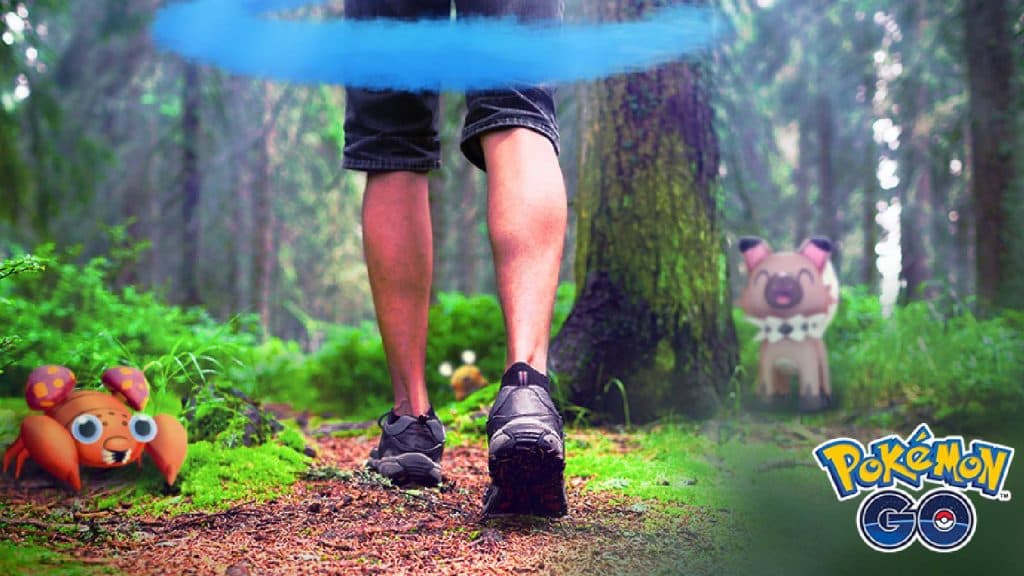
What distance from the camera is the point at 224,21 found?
83.8 inches

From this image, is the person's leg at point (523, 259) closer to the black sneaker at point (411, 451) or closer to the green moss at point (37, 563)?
the black sneaker at point (411, 451)

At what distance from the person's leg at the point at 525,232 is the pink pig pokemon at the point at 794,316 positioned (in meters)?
2.32

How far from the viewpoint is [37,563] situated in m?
1.16

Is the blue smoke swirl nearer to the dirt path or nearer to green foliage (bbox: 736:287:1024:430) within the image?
the dirt path

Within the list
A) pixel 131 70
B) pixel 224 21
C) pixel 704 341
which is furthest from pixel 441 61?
pixel 131 70

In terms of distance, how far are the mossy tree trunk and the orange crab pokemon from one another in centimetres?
139

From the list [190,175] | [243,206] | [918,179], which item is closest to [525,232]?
[190,175]

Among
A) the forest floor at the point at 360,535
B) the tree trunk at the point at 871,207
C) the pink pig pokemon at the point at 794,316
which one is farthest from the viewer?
the tree trunk at the point at 871,207

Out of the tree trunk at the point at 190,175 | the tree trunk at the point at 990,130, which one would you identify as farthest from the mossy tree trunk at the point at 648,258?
the tree trunk at the point at 190,175

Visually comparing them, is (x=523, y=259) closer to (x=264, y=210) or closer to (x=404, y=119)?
(x=404, y=119)

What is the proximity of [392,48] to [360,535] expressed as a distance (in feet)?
3.38

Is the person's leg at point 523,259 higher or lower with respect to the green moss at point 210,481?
higher

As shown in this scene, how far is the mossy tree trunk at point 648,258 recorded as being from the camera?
9.25 ft

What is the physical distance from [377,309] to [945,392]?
249 cm
